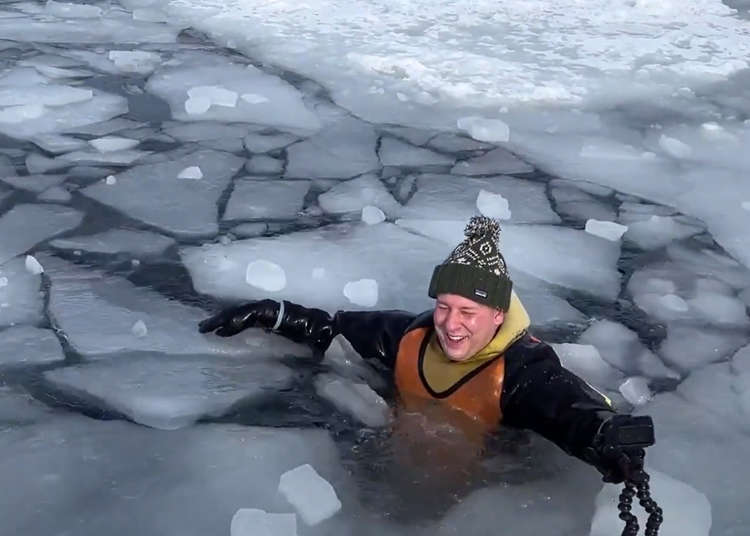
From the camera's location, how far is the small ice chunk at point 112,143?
4219 mm

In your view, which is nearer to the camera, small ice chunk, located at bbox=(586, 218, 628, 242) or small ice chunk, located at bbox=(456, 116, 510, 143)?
small ice chunk, located at bbox=(586, 218, 628, 242)

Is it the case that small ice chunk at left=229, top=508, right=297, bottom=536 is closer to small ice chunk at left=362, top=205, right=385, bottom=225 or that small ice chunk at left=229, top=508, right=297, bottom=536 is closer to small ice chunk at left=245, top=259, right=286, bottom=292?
small ice chunk at left=245, top=259, right=286, bottom=292

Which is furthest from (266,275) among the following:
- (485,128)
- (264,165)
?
(485,128)

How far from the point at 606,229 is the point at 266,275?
131cm

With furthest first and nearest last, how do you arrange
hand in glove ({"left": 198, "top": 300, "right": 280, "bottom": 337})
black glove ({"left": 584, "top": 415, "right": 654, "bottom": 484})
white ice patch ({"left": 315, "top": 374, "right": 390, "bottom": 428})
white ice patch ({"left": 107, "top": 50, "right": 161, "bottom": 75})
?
1. white ice patch ({"left": 107, "top": 50, "right": 161, "bottom": 75})
2. hand in glove ({"left": 198, "top": 300, "right": 280, "bottom": 337})
3. white ice patch ({"left": 315, "top": 374, "right": 390, "bottom": 428})
4. black glove ({"left": 584, "top": 415, "right": 654, "bottom": 484})

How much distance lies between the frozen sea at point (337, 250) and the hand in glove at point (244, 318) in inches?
2.3

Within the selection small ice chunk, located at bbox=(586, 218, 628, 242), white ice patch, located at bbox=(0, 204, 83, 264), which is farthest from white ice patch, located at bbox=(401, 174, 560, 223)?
white ice patch, located at bbox=(0, 204, 83, 264)

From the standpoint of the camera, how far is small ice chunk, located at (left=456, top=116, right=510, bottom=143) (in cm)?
455

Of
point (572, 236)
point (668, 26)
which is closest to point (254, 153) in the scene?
point (572, 236)

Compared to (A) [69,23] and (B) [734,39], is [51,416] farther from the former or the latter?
(B) [734,39]

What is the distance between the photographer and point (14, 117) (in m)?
4.51

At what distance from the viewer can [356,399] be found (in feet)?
8.41

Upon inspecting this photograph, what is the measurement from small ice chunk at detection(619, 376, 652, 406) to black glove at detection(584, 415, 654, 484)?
1.82 ft

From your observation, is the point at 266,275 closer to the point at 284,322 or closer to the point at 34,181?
the point at 284,322
